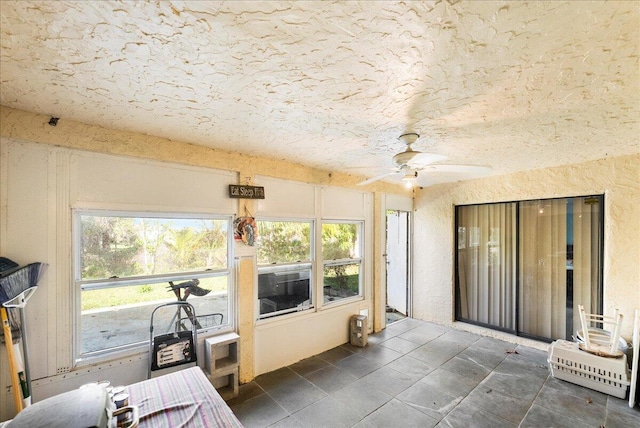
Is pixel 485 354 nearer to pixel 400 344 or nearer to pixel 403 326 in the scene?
pixel 400 344

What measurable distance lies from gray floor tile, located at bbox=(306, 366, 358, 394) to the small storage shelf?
810mm

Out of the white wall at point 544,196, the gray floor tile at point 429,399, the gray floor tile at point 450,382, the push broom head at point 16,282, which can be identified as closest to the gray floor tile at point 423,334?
the white wall at point 544,196

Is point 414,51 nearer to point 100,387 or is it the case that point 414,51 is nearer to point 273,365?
point 100,387

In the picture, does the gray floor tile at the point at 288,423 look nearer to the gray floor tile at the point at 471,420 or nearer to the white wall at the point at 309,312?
the white wall at the point at 309,312

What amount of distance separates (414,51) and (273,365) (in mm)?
3277

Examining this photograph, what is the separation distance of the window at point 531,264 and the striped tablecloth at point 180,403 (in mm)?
4216

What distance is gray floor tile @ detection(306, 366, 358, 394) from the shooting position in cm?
281

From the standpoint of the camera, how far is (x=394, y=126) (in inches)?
82.9

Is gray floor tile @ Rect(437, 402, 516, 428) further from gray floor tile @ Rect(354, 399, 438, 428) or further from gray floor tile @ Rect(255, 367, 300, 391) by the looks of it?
gray floor tile @ Rect(255, 367, 300, 391)

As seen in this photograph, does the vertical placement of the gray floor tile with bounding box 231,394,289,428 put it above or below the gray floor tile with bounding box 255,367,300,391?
above

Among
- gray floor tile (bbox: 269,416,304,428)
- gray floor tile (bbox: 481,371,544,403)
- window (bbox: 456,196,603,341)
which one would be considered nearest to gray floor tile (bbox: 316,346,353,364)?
gray floor tile (bbox: 269,416,304,428)

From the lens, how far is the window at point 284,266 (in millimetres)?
3174

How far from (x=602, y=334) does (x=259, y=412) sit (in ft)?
12.2

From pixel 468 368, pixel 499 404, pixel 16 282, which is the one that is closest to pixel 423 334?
pixel 468 368
